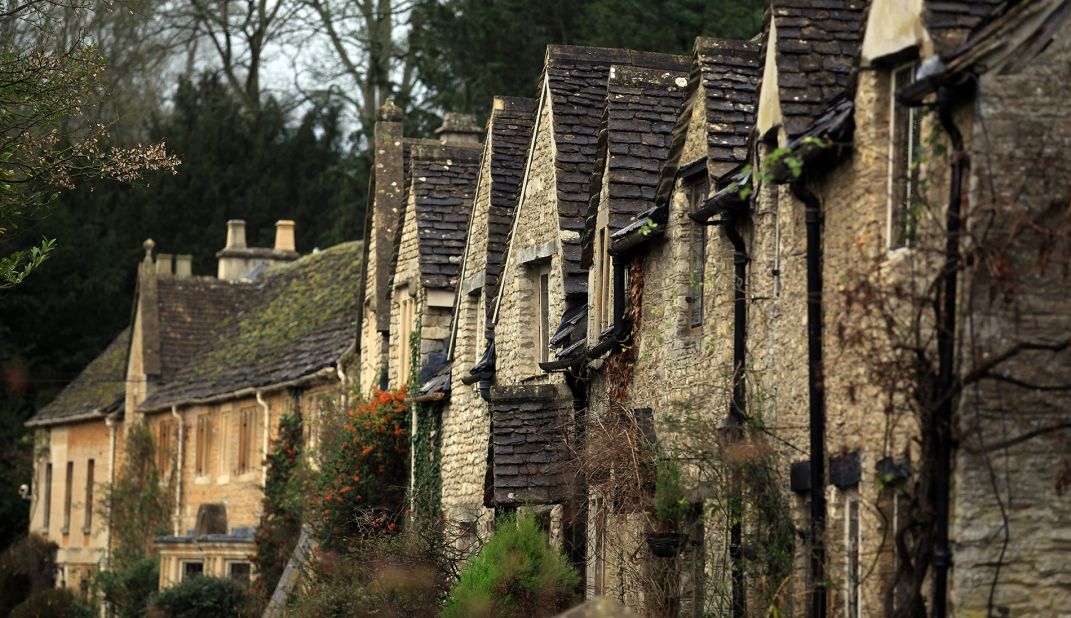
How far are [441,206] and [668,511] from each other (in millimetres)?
12102

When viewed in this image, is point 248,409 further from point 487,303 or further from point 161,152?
point 161,152

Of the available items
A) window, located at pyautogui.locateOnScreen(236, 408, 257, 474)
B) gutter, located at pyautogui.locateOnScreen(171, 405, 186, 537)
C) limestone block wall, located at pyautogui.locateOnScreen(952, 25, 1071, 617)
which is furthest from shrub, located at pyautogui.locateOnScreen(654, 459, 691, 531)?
gutter, located at pyautogui.locateOnScreen(171, 405, 186, 537)

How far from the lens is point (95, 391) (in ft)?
153

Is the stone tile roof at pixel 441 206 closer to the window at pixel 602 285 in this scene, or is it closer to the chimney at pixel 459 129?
the chimney at pixel 459 129

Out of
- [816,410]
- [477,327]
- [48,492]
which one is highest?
[477,327]

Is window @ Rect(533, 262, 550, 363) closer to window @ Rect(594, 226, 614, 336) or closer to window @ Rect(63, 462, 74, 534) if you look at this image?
window @ Rect(594, 226, 614, 336)

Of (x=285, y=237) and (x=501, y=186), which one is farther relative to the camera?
(x=285, y=237)

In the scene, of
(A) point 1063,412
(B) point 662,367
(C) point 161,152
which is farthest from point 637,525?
(A) point 1063,412

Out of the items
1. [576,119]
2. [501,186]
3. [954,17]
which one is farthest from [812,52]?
[501,186]

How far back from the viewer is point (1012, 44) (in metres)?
11.0

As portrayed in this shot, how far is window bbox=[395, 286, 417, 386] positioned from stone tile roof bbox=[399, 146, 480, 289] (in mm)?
825

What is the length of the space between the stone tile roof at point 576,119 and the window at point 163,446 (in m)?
Answer: 21.8

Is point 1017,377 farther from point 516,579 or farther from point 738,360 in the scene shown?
point 516,579

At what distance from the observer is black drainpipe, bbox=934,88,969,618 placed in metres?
11.0
